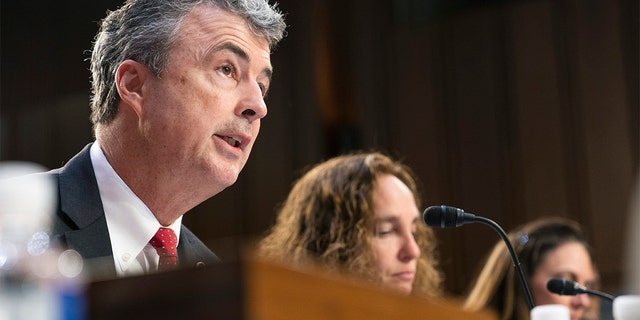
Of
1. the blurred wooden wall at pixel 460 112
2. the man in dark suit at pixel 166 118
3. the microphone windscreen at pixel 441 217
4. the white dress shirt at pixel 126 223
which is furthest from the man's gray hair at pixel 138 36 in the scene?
the blurred wooden wall at pixel 460 112

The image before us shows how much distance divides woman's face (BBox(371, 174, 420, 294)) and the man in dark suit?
0.77m

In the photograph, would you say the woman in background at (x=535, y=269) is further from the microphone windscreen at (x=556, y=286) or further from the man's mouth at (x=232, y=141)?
the man's mouth at (x=232, y=141)

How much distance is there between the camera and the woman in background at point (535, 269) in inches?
144

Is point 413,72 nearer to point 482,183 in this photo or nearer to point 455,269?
point 482,183

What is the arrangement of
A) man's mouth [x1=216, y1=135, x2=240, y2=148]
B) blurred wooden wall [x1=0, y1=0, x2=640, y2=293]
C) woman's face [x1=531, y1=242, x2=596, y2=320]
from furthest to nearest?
blurred wooden wall [x1=0, y1=0, x2=640, y2=293] < woman's face [x1=531, y1=242, x2=596, y2=320] < man's mouth [x1=216, y1=135, x2=240, y2=148]

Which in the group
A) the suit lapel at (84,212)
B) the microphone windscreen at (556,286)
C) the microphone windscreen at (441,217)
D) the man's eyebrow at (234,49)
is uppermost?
the man's eyebrow at (234,49)

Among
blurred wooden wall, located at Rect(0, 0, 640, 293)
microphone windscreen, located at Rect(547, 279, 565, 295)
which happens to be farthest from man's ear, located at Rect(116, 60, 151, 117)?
blurred wooden wall, located at Rect(0, 0, 640, 293)

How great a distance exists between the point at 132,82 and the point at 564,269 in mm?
1993

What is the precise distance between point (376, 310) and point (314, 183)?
204 cm

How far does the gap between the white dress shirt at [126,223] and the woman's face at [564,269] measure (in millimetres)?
1822

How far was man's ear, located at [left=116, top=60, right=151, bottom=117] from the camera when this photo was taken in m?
2.33

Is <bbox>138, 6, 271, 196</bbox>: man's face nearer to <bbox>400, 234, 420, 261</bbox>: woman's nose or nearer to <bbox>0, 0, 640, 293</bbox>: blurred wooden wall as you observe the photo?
<bbox>400, 234, 420, 261</bbox>: woman's nose

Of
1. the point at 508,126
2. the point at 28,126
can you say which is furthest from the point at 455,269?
the point at 28,126

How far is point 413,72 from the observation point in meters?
5.95
